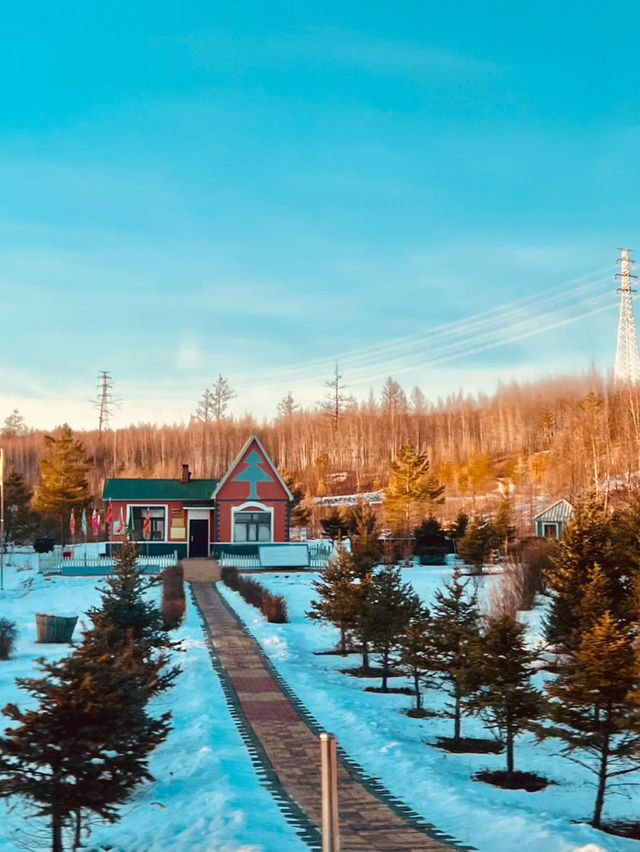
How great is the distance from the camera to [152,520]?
46.3m

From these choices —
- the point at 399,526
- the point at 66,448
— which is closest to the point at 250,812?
the point at 399,526

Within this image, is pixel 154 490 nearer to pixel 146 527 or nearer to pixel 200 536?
pixel 146 527

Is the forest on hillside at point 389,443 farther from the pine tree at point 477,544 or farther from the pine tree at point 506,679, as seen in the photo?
the pine tree at point 506,679

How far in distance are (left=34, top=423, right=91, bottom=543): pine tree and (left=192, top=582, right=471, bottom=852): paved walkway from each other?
42.7 metres

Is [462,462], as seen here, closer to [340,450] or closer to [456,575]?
[340,450]

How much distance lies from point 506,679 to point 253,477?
33.1 metres

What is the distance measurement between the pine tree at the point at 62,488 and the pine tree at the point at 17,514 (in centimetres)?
170

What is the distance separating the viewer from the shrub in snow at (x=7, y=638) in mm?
21859

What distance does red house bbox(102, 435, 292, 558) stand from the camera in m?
45.9

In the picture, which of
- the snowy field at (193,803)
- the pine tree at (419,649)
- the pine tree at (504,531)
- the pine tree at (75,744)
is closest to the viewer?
the pine tree at (75,744)

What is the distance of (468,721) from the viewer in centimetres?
1780

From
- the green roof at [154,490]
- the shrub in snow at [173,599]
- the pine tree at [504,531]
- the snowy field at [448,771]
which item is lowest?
the snowy field at [448,771]

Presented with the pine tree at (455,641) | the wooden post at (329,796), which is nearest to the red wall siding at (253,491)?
the pine tree at (455,641)

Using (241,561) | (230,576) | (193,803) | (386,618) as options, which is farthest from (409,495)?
(193,803)
